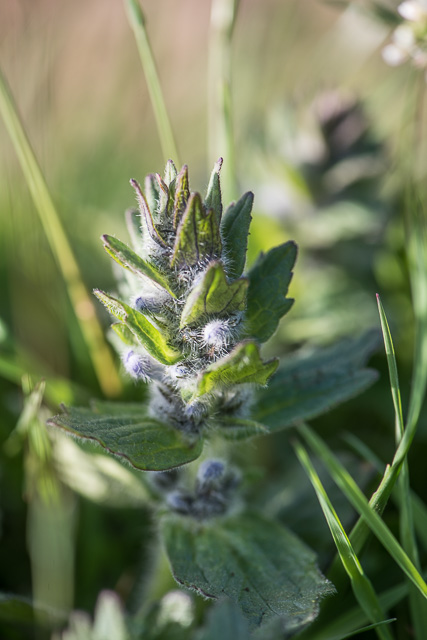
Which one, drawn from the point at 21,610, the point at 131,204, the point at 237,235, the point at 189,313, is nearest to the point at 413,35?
the point at 237,235

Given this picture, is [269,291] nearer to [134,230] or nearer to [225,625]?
[134,230]

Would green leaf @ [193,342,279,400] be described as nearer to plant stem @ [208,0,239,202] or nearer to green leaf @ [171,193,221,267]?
green leaf @ [171,193,221,267]

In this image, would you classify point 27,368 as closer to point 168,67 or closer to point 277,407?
point 277,407

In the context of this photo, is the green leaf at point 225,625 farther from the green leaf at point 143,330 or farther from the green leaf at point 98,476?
the green leaf at point 143,330

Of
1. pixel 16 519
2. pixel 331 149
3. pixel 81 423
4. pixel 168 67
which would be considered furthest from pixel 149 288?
pixel 168 67

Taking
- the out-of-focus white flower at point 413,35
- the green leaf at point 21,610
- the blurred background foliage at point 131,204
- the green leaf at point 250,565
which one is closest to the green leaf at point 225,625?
the green leaf at point 250,565

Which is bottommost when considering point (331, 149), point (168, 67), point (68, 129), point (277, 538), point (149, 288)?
point (277, 538)
